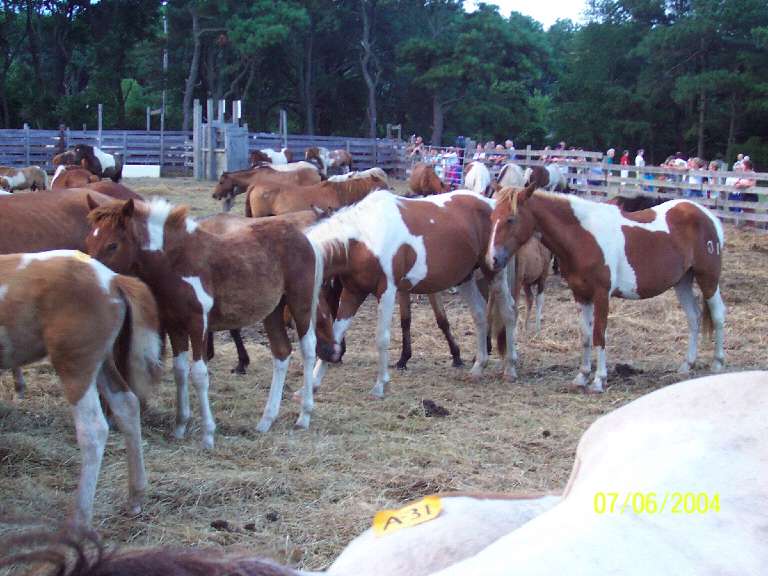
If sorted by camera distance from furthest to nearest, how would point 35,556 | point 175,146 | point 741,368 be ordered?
1. point 175,146
2. point 741,368
3. point 35,556

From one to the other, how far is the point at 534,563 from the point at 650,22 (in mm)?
45725

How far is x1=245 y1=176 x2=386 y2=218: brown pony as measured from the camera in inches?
444

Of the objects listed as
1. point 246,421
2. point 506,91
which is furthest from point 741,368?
point 506,91

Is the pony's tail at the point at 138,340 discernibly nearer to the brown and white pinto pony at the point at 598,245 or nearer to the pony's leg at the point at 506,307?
the brown and white pinto pony at the point at 598,245

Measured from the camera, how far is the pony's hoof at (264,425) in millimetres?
5645

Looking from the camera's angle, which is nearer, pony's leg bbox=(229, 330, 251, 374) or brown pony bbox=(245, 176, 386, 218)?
pony's leg bbox=(229, 330, 251, 374)

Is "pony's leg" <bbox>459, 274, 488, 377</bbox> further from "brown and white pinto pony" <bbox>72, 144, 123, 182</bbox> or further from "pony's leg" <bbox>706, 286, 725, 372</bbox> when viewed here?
"brown and white pinto pony" <bbox>72, 144, 123, 182</bbox>

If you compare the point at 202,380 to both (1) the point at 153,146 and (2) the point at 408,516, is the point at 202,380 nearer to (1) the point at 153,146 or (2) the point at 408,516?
(2) the point at 408,516

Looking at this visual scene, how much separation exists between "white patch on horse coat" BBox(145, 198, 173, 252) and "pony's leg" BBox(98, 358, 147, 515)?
42.9 inches

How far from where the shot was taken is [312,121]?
146ft

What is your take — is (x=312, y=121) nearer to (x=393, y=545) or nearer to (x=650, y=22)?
(x=650, y=22)

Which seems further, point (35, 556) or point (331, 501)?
point (331, 501)
